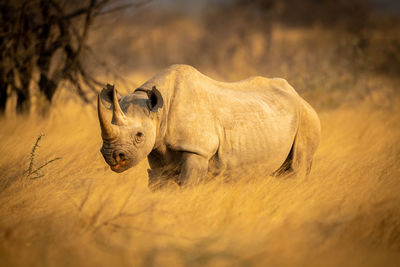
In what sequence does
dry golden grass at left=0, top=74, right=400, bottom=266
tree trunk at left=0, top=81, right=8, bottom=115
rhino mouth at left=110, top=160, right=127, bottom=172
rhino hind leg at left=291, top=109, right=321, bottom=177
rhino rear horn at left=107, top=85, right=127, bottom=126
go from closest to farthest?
1. dry golden grass at left=0, top=74, right=400, bottom=266
2. rhino rear horn at left=107, top=85, right=127, bottom=126
3. rhino mouth at left=110, top=160, right=127, bottom=172
4. rhino hind leg at left=291, top=109, right=321, bottom=177
5. tree trunk at left=0, top=81, right=8, bottom=115

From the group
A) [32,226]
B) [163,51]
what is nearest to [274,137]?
[32,226]

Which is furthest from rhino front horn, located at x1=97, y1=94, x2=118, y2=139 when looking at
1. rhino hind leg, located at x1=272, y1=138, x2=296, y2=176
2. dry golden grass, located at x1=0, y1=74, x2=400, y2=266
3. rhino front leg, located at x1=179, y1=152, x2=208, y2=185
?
rhino hind leg, located at x1=272, y1=138, x2=296, y2=176

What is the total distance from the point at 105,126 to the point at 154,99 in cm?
50

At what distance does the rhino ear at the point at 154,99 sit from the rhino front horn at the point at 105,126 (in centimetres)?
37

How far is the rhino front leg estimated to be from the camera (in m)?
3.80

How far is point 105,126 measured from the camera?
3.45 metres

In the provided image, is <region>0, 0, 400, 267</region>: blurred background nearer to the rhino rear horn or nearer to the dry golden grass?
the dry golden grass

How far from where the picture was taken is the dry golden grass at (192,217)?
9.89 feet

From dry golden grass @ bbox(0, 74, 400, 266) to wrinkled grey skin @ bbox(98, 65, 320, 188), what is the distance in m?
0.23

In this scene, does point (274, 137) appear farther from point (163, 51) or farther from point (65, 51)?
point (163, 51)

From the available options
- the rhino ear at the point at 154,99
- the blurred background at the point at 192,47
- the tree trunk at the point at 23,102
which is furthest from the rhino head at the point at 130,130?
the tree trunk at the point at 23,102

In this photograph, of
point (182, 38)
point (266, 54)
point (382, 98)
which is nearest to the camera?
point (382, 98)

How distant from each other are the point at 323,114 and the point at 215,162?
14.4 ft

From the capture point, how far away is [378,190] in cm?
406
